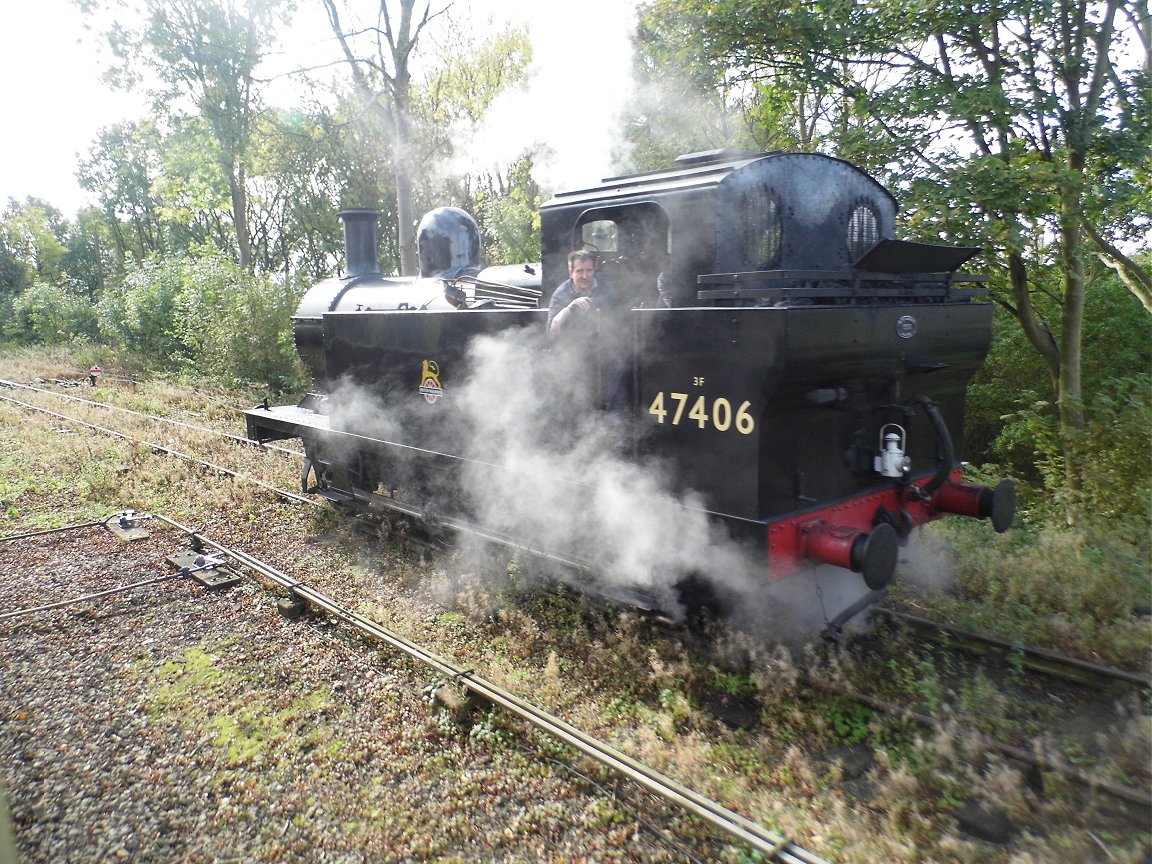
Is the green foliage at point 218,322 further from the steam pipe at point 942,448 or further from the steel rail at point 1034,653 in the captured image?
the steel rail at point 1034,653

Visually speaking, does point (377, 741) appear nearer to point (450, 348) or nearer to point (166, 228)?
point (450, 348)

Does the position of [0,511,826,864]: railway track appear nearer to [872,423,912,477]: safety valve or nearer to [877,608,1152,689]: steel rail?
[877,608,1152,689]: steel rail

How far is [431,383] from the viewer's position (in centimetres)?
552

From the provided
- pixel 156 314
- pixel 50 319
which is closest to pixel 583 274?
pixel 156 314

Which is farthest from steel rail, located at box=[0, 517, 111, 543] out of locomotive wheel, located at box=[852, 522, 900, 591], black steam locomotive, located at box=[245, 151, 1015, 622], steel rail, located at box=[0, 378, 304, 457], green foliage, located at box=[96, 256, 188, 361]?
green foliage, located at box=[96, 256, 188, 361]

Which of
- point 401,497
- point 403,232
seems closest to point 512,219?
point 403,232

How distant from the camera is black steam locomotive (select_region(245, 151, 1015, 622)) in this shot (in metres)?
3.66

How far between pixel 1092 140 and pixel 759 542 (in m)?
5.59

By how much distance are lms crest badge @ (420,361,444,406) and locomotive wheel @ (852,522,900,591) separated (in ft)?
10.0

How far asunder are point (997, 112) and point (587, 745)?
6464mm

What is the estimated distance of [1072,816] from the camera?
2.82 m

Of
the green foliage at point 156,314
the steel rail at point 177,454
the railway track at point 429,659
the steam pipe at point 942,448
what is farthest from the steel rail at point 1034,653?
the green foliage at point 156,314

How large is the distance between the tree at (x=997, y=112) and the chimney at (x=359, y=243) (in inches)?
150

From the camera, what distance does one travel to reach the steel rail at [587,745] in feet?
8.93
